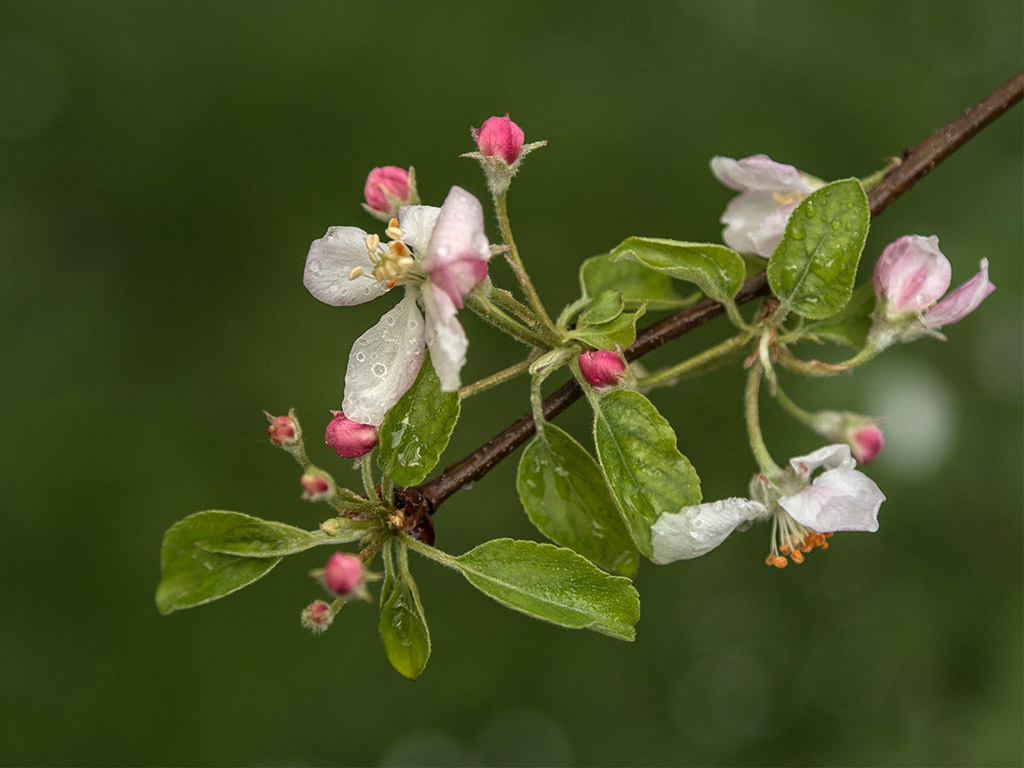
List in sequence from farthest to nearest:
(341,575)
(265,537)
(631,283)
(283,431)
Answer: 1. (631,283)
2. (265,537)
3. (283,431)
4. (341,575)

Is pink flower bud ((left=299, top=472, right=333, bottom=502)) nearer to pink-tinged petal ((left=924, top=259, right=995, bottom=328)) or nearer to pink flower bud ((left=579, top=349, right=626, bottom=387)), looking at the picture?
pink flower bud ((left=579, top=349, right=626, bottom=387))

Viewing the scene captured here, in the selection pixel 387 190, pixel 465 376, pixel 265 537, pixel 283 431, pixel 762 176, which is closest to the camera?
pixel 283 431

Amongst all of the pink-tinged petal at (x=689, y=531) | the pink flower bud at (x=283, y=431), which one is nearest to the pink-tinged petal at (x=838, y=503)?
the pink-tinged petal at (x=689, y=531)

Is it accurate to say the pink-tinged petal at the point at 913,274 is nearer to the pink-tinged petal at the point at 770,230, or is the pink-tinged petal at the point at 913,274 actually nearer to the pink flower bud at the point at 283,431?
the pink-tinged petal at the point at 770,230

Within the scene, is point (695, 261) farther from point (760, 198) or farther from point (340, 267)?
point (340, 267)

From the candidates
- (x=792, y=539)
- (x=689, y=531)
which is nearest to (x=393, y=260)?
(x=689, y=531)

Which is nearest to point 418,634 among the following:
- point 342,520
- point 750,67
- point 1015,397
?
point 342,520

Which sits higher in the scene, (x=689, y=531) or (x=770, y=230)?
(x=770, y=230)
